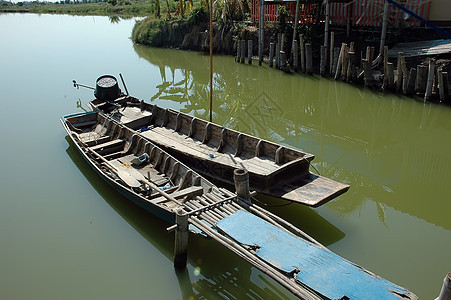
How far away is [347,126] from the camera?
540 inches

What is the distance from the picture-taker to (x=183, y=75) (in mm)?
21938

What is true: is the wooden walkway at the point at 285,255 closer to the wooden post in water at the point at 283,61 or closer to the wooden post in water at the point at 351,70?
the wooden post in water at the point at 351,70

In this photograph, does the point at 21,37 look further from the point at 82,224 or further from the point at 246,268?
the point at 246,268

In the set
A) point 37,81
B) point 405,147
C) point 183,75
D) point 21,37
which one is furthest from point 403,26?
point 21,37

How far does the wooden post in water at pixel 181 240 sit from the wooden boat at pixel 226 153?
2069 millimetres

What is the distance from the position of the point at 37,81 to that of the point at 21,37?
2004cm

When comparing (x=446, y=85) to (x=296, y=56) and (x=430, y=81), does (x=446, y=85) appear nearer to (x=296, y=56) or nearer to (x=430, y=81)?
(x=430, y=81)

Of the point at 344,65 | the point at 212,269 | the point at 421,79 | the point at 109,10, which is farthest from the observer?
the point at 109,10

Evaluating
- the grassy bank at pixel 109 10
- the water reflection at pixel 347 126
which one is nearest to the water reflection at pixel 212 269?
the water reflection at pixel 347 126

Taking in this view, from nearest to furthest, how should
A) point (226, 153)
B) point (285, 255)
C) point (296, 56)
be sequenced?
point (285, 255) < point (226, 153) < point (296, 56)

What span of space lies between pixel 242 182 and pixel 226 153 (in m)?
2.93

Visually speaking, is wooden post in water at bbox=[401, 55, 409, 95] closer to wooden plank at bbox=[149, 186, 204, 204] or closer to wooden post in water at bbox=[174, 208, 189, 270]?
wooden plank at bbox=[149, 186, 204, 204]

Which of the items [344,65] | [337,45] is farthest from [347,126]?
[337,45]

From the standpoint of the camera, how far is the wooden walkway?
5.05 metres
